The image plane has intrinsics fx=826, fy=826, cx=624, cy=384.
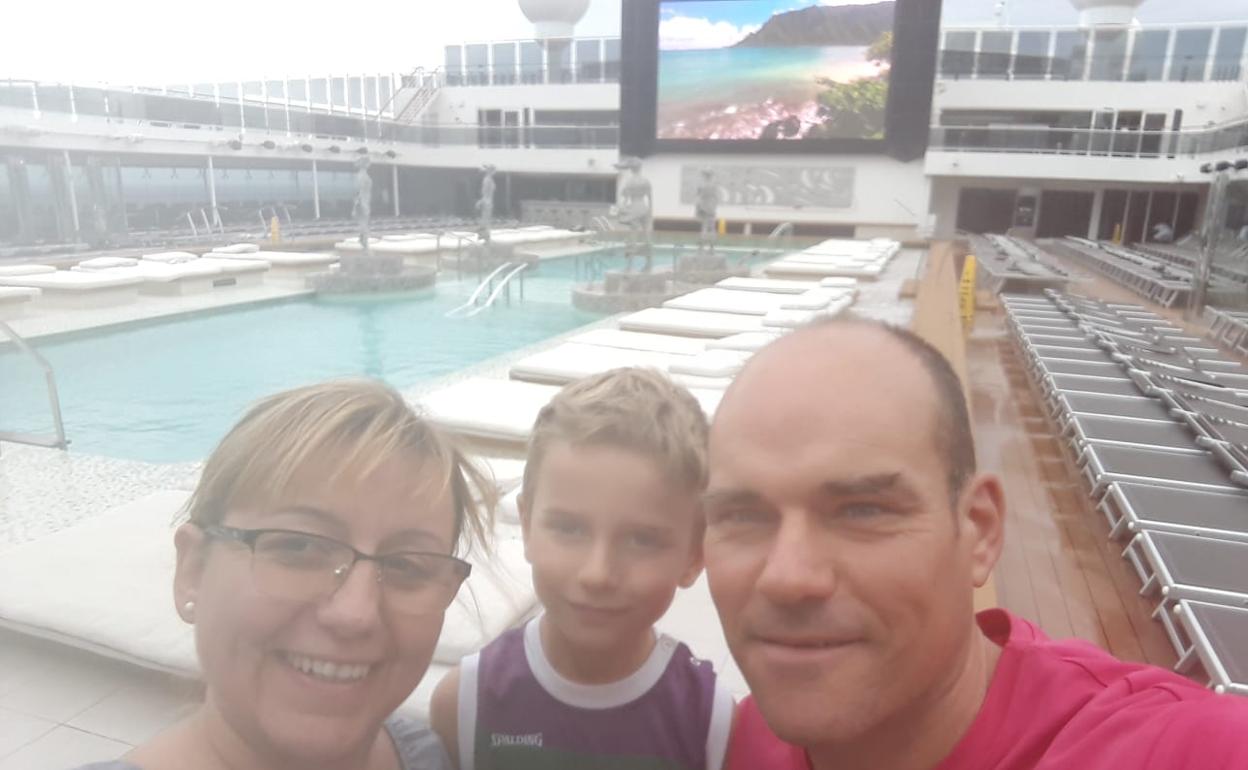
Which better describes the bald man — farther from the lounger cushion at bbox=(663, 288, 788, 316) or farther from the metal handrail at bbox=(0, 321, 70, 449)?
the lounger cushion at bbox=(663, 288, 788, 316)

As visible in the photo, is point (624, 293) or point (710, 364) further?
point (624, 293)

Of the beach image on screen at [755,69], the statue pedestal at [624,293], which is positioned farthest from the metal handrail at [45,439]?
the beach image on screen at [755,69]

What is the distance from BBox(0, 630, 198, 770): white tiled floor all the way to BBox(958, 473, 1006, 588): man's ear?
5.39 feet

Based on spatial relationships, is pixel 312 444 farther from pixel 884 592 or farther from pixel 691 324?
pixel 691 324

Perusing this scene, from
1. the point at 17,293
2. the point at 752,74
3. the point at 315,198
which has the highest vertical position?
the point at 752,74

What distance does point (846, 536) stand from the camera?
2.53 ft

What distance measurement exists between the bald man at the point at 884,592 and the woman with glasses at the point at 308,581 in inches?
12.5

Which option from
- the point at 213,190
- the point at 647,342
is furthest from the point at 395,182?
the point at 647,342

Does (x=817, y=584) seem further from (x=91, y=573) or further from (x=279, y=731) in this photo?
(x=91, y=573)

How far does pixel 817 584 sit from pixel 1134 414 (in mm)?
3975

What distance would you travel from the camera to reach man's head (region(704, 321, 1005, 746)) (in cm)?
76

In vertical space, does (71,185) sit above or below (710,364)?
above

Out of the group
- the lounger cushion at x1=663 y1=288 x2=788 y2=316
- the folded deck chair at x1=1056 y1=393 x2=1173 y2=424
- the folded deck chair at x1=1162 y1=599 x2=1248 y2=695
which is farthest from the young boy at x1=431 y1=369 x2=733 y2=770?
the lounger cushion at x1=663 y1=288 x2=788 y2=316

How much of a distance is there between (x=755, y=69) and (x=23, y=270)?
19.6m
